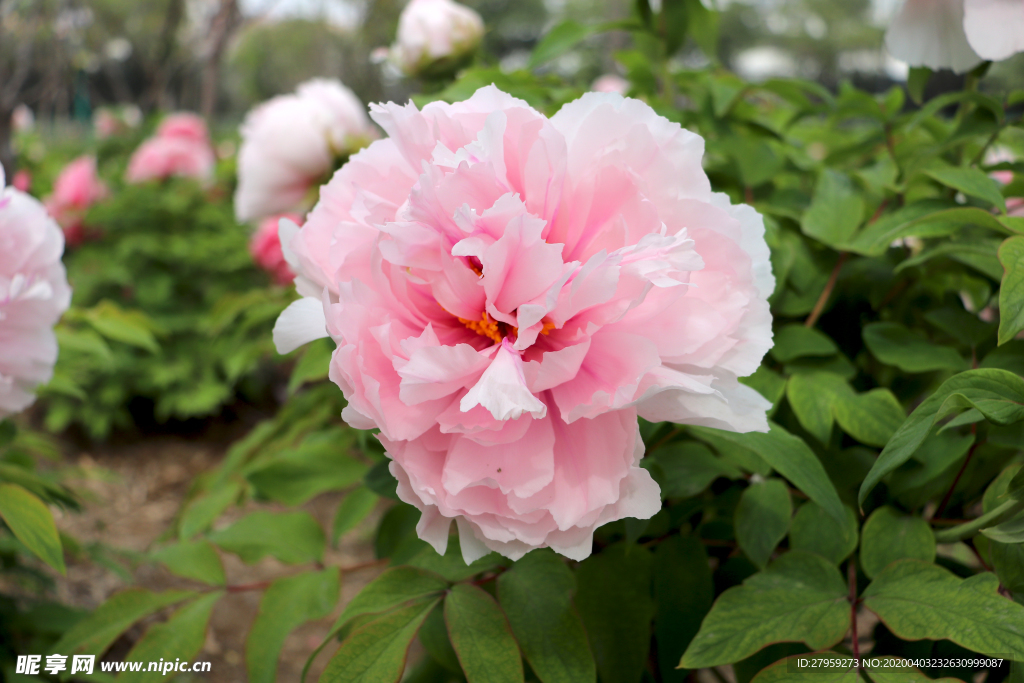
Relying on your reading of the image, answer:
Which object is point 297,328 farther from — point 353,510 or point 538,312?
point 353,510

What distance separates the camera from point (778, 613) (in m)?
0.40

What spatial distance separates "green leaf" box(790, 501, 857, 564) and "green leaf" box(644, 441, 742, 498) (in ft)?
0.19

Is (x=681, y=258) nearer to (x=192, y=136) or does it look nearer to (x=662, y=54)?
(x=662, y=54)

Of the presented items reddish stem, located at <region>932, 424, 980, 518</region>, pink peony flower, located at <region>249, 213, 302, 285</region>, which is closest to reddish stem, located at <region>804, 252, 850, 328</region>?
reddish stem, located at <region>932, 424, 980, 518</region>

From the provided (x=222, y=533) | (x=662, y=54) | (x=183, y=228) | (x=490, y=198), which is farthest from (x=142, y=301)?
(x=490, y=198)

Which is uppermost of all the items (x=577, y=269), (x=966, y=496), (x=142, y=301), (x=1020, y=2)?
(x=1020, y=2)

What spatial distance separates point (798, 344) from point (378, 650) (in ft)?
1.18

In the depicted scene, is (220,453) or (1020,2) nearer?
(1020,2)

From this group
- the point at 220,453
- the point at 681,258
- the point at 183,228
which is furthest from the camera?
the point at 183,228

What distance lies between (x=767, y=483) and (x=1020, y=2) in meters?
0.37

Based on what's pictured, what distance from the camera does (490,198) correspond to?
36cm

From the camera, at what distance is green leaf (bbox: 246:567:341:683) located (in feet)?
1.67

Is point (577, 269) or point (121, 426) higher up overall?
point (577, 269)

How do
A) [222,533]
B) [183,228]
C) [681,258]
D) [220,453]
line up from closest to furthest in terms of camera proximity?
[681,258] → [222,533] → [220,453] → [183,228]
